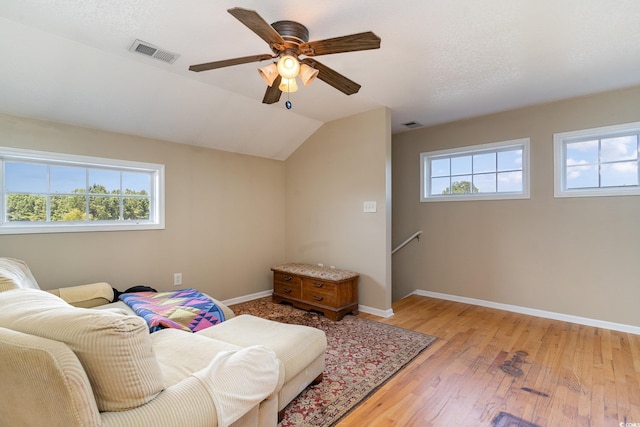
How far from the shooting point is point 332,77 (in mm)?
2068

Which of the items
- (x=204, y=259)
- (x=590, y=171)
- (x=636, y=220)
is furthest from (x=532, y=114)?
(x=204, y=259)

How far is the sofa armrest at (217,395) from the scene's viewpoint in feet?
3.44

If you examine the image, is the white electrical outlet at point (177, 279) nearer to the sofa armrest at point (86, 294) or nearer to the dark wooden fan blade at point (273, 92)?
the sofa armrest at point (86, 294)

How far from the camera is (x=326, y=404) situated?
189 centimetres

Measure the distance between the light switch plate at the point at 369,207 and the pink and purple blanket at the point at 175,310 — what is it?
78.9 inches

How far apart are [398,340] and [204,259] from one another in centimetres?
251

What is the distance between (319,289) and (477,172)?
8.69 ft

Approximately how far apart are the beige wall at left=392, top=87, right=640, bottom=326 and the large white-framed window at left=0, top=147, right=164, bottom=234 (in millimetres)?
3594

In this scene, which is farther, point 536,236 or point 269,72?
point 536,236

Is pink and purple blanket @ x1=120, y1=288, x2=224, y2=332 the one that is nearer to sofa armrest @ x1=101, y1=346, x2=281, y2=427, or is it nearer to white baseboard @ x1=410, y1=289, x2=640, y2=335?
sofa armrest @ x1=101, y1=346, x2=281, y2=427

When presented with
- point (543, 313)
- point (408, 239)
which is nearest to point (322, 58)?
point (408, 239)

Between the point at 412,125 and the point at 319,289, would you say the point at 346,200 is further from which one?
the point at 412,125

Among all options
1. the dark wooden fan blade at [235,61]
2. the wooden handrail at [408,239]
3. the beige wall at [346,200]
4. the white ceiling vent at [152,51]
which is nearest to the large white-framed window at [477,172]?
the wooden handrail at [408,239]

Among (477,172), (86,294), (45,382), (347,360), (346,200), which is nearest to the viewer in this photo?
(45,382)
